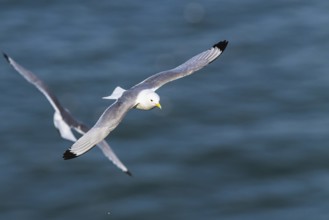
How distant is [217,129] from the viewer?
3650cm

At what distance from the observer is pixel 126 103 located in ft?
76.8

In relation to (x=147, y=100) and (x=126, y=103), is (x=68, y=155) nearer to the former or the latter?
(x=126, y=103)

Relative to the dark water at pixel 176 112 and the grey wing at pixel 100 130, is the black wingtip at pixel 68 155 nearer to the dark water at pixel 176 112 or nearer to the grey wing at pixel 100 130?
the grey wing at pixel 100 130

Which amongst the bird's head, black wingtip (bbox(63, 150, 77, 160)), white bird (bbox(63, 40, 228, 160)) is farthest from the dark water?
black wingtip (bbox(63, 150, 77, 160))

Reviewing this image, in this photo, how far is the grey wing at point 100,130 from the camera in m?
21.6

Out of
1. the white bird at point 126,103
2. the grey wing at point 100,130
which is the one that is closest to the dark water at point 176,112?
the white bird at point 126,103

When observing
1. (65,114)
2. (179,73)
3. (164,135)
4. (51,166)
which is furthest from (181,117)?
(179,73)

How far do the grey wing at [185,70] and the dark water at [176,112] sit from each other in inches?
369

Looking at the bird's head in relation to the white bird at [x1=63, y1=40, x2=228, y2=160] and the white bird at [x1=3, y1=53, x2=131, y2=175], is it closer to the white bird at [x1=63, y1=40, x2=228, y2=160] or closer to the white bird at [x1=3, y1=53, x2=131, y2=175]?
the white bird at [x1=63, y1=40, x2=228, y2=160]

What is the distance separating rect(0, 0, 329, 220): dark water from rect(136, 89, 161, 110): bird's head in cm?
1046

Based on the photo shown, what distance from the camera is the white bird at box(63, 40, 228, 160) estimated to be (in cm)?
2189

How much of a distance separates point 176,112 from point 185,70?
12291mm

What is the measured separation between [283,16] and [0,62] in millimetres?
11000

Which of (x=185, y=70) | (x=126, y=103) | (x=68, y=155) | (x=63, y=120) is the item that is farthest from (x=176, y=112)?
(x=68, y=155)
